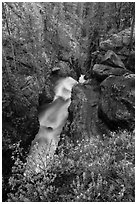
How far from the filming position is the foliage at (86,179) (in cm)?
548

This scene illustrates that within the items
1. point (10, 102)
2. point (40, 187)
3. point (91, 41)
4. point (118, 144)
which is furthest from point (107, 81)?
point (91, 41)

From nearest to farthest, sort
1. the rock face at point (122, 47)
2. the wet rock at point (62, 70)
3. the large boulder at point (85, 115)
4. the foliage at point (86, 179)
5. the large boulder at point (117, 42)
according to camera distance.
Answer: the foliage at point (86, 179) → the large boulder at point (85, 115) → the rock face at point (122, 47) → the large boulder at point (117, 42) → the wet rock at point (62, 70)

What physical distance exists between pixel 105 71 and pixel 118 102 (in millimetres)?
2615

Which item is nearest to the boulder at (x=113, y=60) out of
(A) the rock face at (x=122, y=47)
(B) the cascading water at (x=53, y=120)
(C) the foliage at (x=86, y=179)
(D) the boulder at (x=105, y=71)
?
(D) the boulder at (x=105, y=71)

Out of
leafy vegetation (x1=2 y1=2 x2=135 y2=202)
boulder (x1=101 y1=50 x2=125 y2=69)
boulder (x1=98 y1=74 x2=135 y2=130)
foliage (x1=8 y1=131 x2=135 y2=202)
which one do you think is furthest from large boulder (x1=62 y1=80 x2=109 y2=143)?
foliage (x1=8 y1=131 x2=135 y2=202)

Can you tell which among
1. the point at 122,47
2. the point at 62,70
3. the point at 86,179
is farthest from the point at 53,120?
the point at 86,179

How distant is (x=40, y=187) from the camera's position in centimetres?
582

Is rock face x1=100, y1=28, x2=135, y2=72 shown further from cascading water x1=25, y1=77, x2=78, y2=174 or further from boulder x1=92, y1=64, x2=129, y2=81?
cascading water x1=25, y1=77, x2=78, y2=174

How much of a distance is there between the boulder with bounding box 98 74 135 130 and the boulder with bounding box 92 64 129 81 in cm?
58

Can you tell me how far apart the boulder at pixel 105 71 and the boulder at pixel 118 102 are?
1.89ft

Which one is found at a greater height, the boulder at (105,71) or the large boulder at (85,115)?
the boulder at (105,71)

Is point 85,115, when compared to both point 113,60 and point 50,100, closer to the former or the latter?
point 113,60

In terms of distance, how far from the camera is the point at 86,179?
5.96m

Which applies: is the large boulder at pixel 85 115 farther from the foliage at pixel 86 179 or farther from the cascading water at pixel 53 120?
the foliage at pixel 86 179
